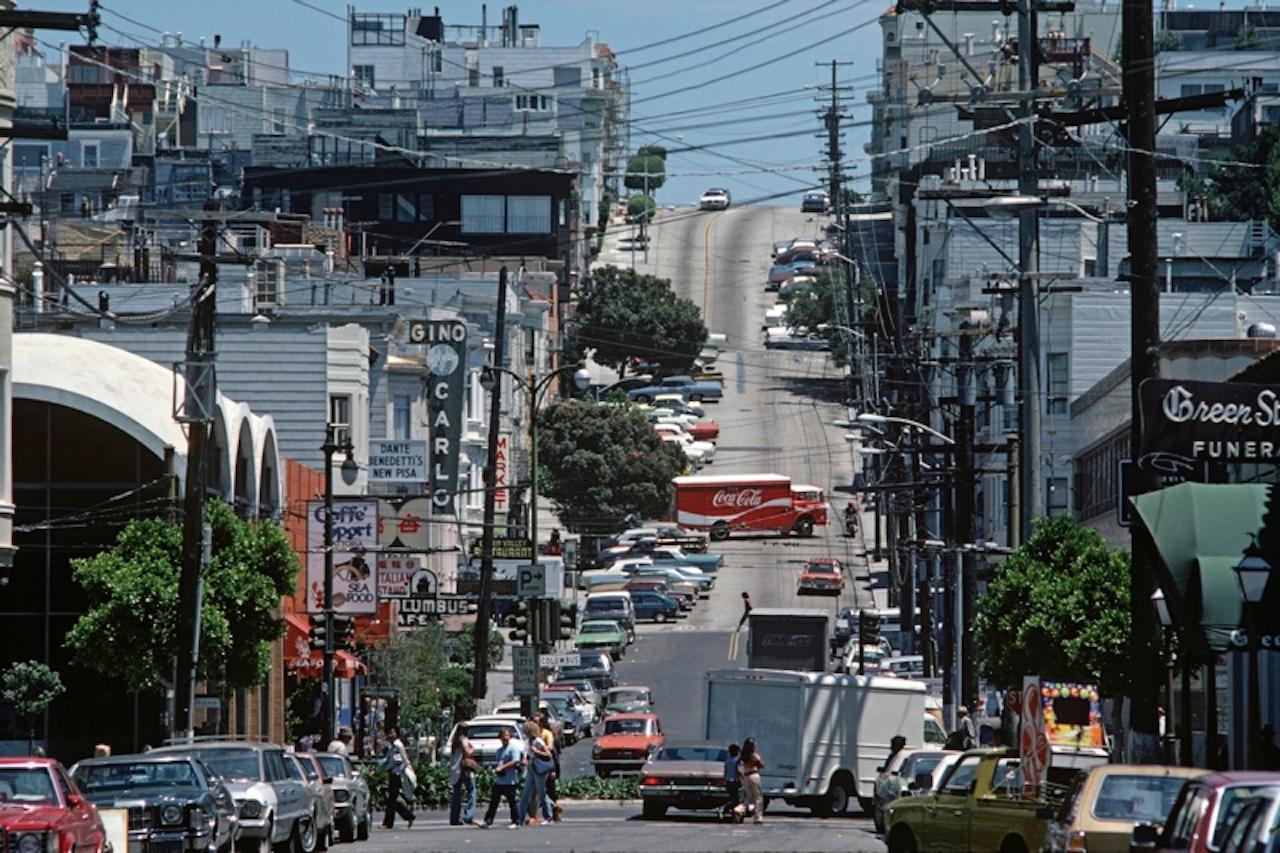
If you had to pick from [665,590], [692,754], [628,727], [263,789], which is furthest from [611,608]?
[263,789]

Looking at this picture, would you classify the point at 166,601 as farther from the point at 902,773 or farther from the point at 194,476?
the point at 902,773

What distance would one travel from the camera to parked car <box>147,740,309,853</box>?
103 feet

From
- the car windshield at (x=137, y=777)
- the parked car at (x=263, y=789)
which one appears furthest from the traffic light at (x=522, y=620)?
the car windshield at (x=137, y=777)

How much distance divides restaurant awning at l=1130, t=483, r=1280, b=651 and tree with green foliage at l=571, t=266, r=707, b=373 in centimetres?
13068

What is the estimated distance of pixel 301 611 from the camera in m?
63.6

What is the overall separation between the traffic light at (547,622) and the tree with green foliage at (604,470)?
6530 centimetres

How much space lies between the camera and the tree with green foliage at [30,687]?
50719 mm

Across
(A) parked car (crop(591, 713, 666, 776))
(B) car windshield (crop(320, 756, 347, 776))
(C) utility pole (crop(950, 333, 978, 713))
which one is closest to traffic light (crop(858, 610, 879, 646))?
(C) utility pole (crop(950, 333, 978, 713))

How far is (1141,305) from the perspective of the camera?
97.1ft

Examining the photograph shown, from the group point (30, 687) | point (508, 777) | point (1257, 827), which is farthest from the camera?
point (30, 687)

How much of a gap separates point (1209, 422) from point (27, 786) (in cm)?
1304

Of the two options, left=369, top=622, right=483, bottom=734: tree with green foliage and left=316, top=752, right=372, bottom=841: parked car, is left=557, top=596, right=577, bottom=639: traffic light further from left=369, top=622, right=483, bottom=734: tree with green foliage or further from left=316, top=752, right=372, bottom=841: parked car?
left=316, top=752, right=372, bottom=841: parked car

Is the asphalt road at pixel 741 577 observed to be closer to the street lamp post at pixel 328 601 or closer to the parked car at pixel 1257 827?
the street lamp post at pixel 328 601

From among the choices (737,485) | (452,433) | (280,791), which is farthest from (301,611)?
(737,485)
